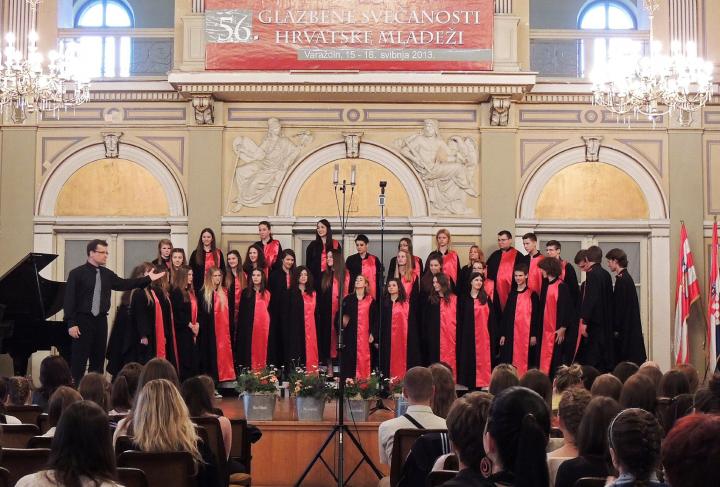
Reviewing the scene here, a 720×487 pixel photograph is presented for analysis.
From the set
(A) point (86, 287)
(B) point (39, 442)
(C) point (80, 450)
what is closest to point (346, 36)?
(A) point (86, 287)

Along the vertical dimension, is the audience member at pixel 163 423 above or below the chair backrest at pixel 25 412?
above

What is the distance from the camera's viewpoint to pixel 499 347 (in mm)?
11398

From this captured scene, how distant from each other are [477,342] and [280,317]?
210cm

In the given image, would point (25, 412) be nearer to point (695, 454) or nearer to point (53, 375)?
point (53, 375)

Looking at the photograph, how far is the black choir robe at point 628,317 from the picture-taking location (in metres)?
11.1

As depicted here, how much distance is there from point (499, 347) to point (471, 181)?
2369mm

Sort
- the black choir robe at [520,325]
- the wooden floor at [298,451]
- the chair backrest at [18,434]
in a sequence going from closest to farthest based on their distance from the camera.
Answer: the chair backrest at [18,434] < the wooden floor at [298,451] < the black choir robe at [520,325]

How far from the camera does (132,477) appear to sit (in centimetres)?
400

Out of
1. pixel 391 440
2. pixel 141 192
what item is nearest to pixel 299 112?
pixel 141 192

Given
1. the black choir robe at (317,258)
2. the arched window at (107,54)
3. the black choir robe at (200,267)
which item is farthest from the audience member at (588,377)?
the arched window at (107,54)

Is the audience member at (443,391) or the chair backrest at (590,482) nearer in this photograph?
the chair backrest at (590,482)

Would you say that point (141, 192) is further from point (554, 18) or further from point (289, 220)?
point (554, 18)

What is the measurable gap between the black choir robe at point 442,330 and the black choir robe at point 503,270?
602 millimetres

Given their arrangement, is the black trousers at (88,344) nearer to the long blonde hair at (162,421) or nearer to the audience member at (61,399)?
the audience member at (61,399)
